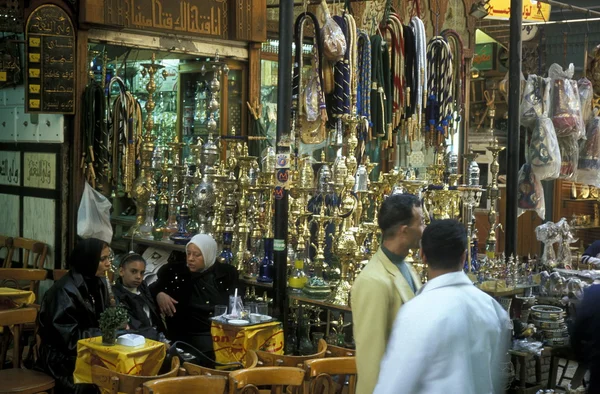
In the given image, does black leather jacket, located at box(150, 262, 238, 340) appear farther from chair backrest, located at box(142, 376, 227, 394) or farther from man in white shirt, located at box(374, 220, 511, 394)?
man in white shirt, located at box(374, 220, 511, 394)

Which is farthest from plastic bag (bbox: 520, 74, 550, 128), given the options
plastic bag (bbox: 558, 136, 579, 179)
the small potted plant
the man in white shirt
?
the man in white shirt

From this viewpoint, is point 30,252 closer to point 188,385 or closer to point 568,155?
point 188,385

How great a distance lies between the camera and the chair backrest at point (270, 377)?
14.0 ft

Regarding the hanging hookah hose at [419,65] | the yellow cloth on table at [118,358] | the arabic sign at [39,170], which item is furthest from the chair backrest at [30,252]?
the hanging hookah hose at [419,65]

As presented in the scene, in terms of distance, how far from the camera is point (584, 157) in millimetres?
10125

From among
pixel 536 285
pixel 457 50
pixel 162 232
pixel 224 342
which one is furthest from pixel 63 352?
pixel 457 50

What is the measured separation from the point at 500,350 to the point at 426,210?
4089 mm

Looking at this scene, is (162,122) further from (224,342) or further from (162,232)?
(224,342)

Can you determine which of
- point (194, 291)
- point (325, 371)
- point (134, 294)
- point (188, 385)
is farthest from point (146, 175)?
point (188, 385)

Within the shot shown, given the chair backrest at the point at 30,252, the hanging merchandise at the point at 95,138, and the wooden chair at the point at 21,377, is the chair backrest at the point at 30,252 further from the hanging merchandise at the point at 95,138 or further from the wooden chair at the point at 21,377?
the wooden chair at the point at 21,377

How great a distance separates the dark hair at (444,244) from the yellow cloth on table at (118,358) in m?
2.37

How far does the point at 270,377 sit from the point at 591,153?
6.73 metres

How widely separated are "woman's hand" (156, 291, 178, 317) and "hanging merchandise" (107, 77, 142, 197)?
85.0 inches

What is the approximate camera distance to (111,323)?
5145 millimetres
